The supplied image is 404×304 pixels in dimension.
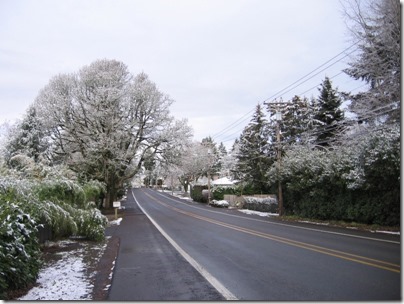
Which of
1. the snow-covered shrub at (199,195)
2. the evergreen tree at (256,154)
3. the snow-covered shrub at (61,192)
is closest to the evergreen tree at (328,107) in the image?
the evergreen tree at (256,154)

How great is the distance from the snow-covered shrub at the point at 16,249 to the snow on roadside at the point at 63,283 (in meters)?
0.29

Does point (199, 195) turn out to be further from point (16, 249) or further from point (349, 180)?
point (16, 249)

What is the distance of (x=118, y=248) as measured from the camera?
11.3m

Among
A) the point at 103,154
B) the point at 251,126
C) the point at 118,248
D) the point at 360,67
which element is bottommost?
the point at 118,248

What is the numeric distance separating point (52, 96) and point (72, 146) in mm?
4864

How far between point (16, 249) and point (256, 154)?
37.2 metres

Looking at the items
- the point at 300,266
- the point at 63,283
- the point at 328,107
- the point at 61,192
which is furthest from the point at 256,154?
the point at 63,283

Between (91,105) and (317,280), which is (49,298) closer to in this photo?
(317,280)

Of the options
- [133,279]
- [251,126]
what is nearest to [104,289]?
[133,279]

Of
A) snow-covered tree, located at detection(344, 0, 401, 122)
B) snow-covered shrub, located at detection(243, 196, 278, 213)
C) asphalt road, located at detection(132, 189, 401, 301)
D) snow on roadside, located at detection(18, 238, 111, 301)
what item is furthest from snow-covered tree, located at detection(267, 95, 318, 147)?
snow on roadside, located at detection(18, 238, 111, 301)

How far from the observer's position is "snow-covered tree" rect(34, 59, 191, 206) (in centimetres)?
2922

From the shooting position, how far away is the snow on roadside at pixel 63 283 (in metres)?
5.60

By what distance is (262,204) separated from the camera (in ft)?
106

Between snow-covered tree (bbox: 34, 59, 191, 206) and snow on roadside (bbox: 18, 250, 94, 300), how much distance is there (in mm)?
21085
